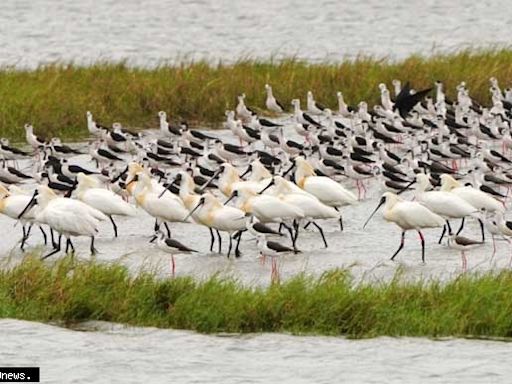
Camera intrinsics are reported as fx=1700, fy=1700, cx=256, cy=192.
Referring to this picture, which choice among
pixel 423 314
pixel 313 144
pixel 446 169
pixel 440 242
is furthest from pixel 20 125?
pixel 423 314

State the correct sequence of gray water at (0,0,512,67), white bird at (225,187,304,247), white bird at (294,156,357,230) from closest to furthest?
1. white bird at (225,187,304,247)
2. white bird at (294,156,357,230)
3. gray water at (0,0,512,67)

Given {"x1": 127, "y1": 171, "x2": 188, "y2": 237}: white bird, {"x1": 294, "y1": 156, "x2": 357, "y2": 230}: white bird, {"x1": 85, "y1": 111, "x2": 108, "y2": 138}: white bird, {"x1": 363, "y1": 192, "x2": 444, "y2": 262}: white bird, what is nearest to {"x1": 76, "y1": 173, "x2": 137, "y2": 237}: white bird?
{"x1": 127, "y1": 171, "x2": 188, "y2": 237}: white bird

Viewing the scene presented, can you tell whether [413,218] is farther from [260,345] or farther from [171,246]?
[260,345]

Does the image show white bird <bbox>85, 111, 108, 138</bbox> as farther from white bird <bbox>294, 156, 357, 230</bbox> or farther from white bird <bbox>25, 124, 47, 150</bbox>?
white bird <bbox>294, 156, 357, 230</bbox>

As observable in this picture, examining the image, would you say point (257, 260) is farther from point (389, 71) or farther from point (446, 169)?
point (389, 71)

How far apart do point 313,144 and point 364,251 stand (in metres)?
4.69

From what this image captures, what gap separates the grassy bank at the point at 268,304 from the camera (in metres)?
13.9

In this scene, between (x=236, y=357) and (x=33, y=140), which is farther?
(x=33, y=140)

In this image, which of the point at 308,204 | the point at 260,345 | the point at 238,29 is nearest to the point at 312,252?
the point at 308,204

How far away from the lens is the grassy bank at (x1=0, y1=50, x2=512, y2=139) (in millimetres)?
23375

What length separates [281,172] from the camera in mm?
20562

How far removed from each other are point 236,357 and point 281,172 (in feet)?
24.3

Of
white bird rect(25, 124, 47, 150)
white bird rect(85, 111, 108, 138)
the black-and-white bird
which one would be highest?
white bird rect(85, 111, 108, 138)

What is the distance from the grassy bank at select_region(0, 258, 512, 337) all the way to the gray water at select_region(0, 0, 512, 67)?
56.4ft
